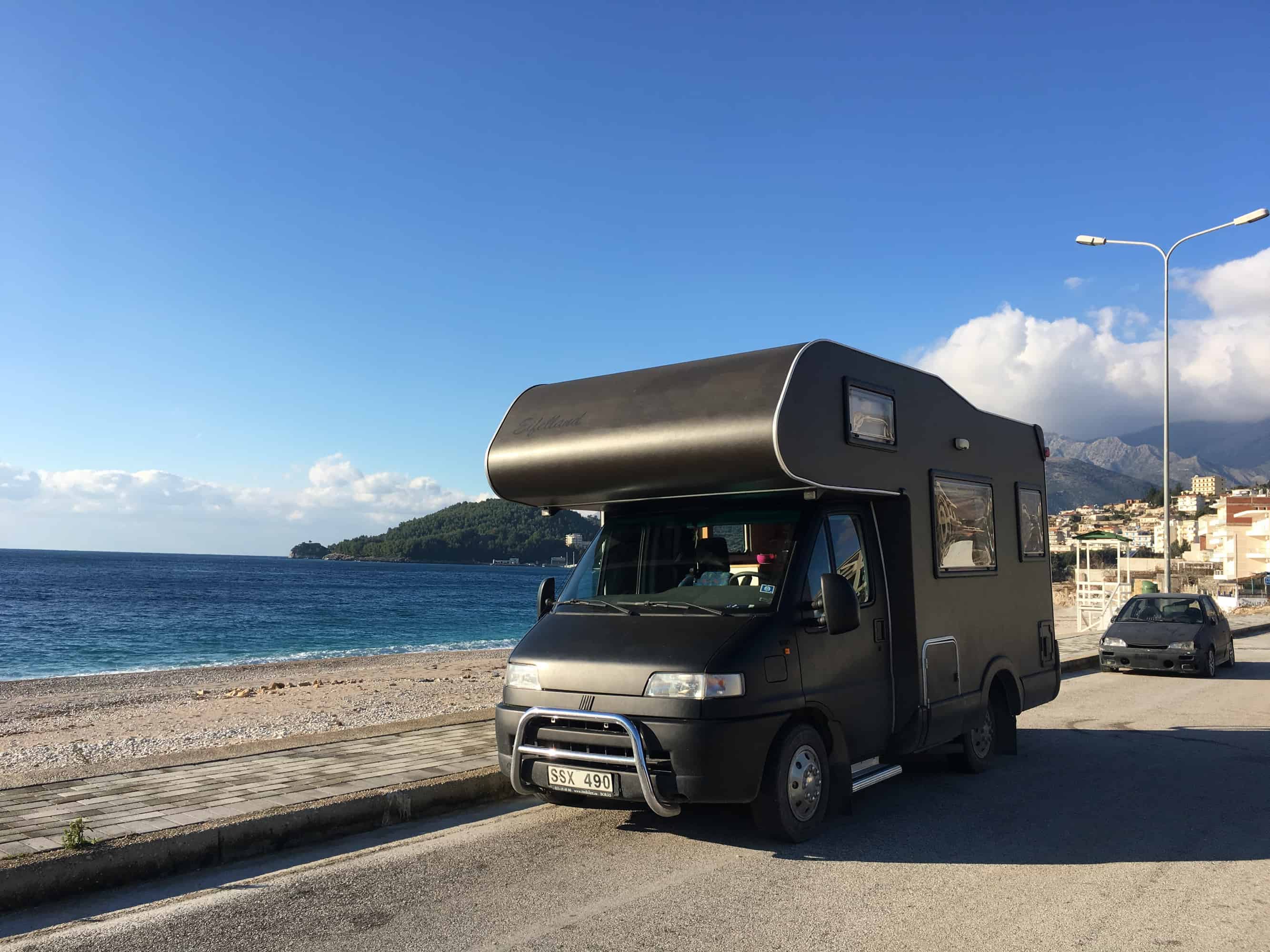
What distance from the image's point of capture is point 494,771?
7324 millimetres

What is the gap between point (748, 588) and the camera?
624 cm

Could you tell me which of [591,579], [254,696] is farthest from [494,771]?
[254,696]

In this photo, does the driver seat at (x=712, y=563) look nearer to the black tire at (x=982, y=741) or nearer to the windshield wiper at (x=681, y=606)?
the windshield wiper at (x=681, y=606)

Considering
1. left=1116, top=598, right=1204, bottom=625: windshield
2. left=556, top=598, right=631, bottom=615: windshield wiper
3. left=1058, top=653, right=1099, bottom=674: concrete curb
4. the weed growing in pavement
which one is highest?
left=556, top=598, right=631, bottom=615: windshield wiper

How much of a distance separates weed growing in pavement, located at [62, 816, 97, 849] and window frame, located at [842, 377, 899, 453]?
5082mm

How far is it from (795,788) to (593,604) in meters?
1.81

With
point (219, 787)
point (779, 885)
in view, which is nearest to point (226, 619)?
point (219, 787)

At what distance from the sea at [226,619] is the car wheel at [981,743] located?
3.90 metres

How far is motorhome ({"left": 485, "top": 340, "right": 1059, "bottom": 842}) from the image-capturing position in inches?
223

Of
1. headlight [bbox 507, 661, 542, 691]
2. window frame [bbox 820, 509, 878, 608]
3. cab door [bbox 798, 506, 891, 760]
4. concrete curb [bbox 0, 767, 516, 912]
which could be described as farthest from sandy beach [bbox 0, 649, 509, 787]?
window frame [bbox 820, 509, 878, 608]

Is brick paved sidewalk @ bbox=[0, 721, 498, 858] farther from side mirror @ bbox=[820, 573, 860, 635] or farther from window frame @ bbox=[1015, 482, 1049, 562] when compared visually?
window frame @ bbox=[1015, 482, 1049, 562]

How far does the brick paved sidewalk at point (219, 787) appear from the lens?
5.73 m

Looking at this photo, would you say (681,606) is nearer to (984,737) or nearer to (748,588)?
(748,588)

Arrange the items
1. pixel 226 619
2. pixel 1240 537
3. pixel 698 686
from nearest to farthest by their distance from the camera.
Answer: pixel 698 686
pixel 226 619
pixel 1240 537
